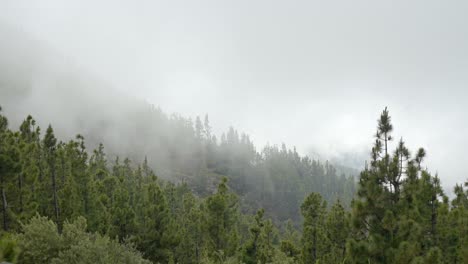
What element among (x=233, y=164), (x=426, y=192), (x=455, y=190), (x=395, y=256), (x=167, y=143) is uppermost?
(x=167, y=143)

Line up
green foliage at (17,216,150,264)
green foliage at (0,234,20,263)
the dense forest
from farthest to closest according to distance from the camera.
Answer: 1. green foliage at (17,216,150,264)
2. the dense forest
3. green foliage at (0,234,20,263)

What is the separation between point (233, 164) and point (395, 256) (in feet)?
551

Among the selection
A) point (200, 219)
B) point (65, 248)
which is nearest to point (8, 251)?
point (65, 248)

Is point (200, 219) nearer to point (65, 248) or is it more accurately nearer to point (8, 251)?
point (65, 248)

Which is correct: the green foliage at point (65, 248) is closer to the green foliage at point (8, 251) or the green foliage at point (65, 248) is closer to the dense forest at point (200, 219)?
the dense forest at point (200, 219)

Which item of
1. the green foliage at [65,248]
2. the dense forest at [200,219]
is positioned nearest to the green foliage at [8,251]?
the dense forest at [200,219]

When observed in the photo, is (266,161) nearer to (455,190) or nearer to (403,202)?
(455,190)

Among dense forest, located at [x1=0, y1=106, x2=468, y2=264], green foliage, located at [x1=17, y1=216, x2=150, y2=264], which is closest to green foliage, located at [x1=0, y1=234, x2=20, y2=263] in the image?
dense forest, located at [x1=0, y1=106, x2=468, y2=264]

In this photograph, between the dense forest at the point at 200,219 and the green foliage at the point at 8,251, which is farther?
the dense forest at the point at 200,219

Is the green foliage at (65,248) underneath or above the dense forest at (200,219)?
underneath

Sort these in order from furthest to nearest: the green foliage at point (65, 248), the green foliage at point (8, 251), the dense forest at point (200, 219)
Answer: the green foliage at point (65, 248), the dense forest at point (200, 219), the green foliage at point (8, 251)

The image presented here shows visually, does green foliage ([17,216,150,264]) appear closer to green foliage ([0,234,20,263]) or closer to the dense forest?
the dense forest

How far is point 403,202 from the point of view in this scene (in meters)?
15.7

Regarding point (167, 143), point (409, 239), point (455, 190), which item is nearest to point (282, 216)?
point (167, 143)
